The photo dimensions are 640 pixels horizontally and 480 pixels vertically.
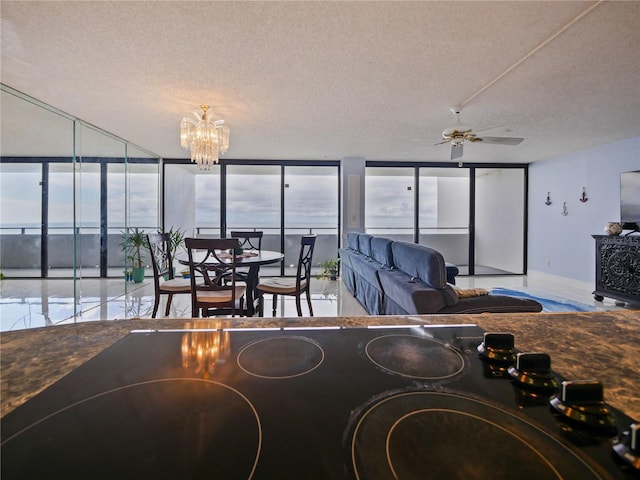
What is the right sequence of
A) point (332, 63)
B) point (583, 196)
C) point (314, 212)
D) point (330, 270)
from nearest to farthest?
point (332, 63) → point (583, 196) → point (330, 270) → point (314, 212)

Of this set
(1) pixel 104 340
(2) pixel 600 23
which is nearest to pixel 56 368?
(1) pixel 104 340

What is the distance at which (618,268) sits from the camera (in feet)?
13.7

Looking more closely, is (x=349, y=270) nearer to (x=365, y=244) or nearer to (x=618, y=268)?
(x=365, y=244)

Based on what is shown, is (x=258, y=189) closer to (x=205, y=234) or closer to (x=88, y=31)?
Result: (x=205, y=234)

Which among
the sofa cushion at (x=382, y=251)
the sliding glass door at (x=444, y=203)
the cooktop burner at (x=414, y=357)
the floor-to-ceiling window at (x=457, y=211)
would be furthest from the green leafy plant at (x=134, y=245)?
the sliding glass door at (x=444, y=203)

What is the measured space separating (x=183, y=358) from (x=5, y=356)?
41 centimetres

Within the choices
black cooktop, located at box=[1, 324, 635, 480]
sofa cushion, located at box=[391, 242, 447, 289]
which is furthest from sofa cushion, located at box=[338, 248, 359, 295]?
black cooktop, located at box=[1, 324, 635, 480]

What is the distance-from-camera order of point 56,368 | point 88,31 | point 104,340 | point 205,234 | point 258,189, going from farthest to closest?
point 258,189
point 205,234
point 88,31
point 104,340
point 56,368

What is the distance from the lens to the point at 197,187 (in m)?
8.05

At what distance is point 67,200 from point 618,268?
7804mm

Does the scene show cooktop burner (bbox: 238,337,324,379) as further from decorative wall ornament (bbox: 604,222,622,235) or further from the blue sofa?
decorative wall ornament (bbox: 604,222,622,235)

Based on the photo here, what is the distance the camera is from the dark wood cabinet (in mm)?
3957

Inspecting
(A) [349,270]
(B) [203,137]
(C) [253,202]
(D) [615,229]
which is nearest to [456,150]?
(A) [349,270]

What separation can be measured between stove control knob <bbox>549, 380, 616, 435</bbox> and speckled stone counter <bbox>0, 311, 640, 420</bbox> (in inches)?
3.9
